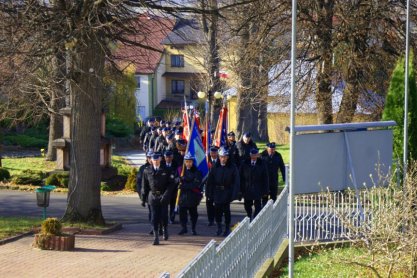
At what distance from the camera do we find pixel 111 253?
14.8 meters

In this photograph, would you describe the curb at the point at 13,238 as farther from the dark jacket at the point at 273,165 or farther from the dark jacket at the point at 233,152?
the dark jacket at the point at 273,165

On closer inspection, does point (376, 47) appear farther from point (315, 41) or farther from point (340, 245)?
point (340, 245)

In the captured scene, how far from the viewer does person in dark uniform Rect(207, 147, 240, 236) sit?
55.7ft

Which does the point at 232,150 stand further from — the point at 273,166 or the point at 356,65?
the point at 356,65

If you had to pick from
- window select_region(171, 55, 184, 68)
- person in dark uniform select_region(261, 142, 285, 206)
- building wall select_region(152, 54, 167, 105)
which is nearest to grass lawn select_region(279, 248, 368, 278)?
person in dark uniform select_region(261, 142, 285, 206)

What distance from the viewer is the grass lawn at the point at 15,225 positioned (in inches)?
651

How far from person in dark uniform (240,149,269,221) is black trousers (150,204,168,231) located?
2433 mm

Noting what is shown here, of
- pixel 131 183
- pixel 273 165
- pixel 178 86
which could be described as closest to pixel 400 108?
pixel 273 165

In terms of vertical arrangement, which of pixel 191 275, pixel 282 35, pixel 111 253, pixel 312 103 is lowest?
pixel 111 253

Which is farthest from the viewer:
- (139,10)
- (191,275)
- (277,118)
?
(277,118)

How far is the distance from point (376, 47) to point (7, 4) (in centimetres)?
1192

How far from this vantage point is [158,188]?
16000mm

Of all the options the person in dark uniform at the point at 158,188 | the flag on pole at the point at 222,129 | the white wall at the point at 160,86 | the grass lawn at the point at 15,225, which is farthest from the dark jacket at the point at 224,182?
the white wall at the point at 160,86

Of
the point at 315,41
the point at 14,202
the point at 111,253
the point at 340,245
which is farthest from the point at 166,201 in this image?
the point at 315,41
